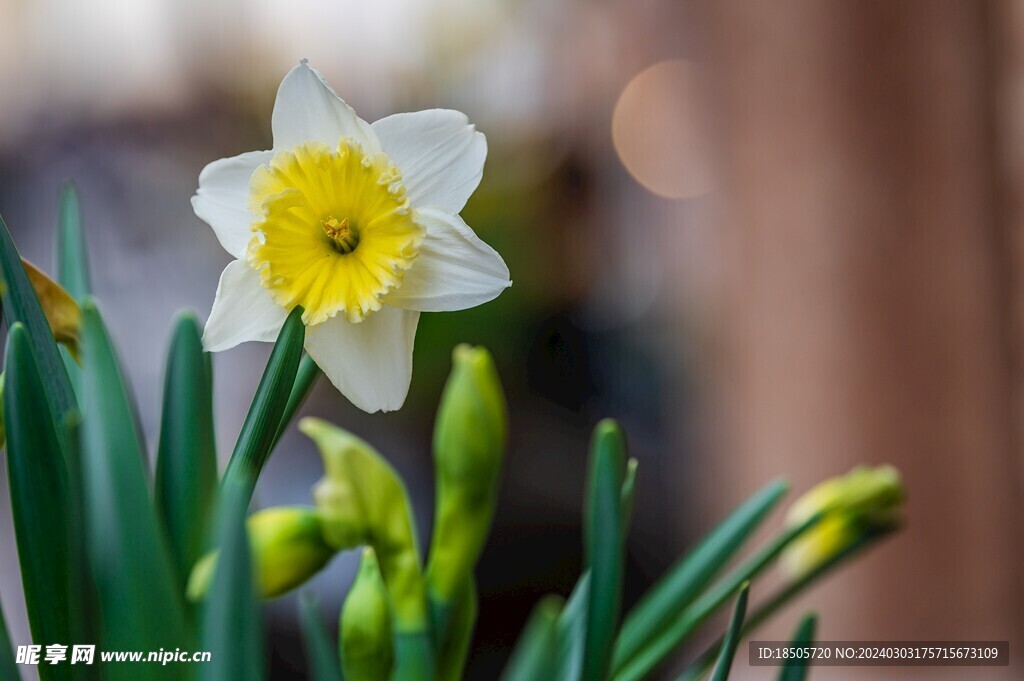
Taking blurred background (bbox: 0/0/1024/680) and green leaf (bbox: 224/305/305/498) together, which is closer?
green leaf (bbox: 224/305/305/498)

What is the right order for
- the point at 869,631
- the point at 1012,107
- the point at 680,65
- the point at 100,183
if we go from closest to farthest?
the point at 100,183 → the point at 1012,107 → the point at 869,631 → the point at 680,65

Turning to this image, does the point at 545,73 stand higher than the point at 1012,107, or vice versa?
the point at 545,73

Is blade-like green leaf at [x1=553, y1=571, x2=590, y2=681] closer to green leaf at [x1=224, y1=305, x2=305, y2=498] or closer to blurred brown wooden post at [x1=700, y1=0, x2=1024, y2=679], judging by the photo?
green leaf at [x1=224, y1=305, x2=305, y2=498]

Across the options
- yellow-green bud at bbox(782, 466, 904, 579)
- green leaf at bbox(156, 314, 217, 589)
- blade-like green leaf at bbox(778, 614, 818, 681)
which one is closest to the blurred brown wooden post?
yellow-green bud at bbox(782, 466, 904, 579)

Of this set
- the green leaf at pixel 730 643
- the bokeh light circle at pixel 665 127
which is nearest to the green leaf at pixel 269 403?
the green leaf at pixel 730 643

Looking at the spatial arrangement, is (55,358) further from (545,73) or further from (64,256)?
(545,73)

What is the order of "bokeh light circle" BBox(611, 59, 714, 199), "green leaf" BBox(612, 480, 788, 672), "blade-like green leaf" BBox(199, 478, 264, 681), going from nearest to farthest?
"blade-like green leaf" BBox(199, 478, 264, 681)
"green leaf" BBox(612, 480, 788, 672)
"bokeh light circle" BBox(611, 59, 714, 199)

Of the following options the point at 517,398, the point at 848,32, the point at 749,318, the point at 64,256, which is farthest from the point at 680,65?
the point at 64,256

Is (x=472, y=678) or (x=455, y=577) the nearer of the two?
(x=455, y=577)
